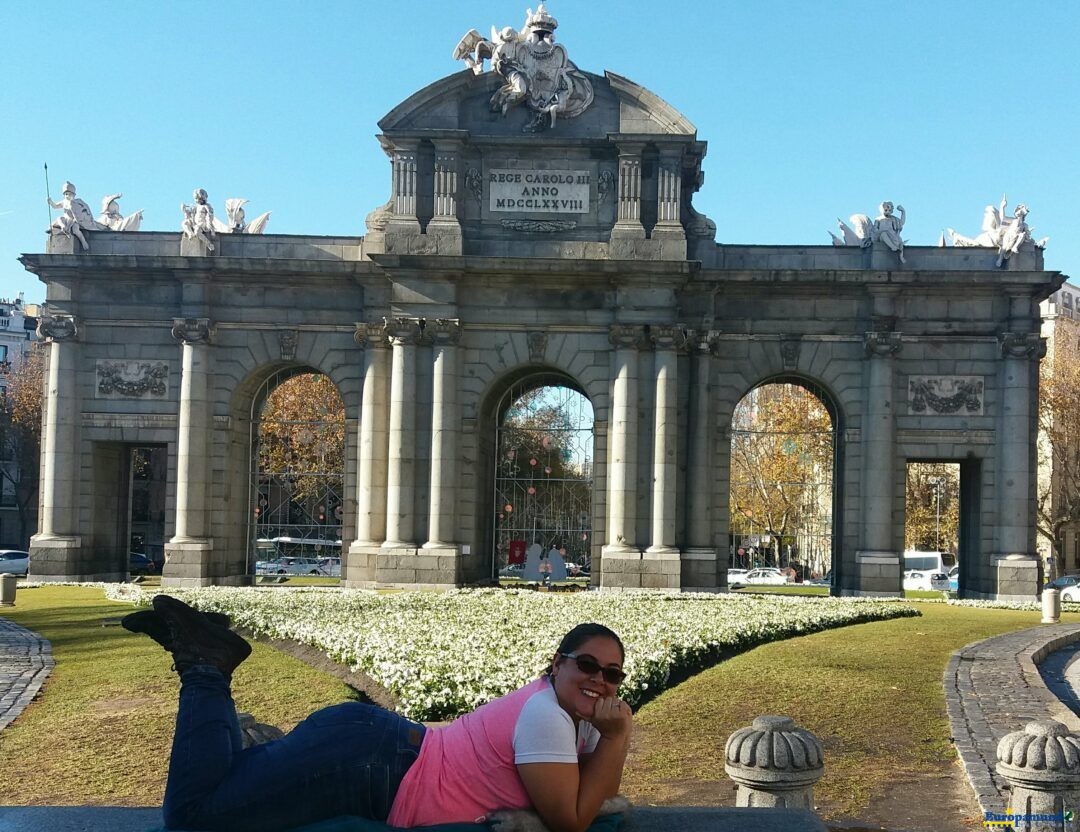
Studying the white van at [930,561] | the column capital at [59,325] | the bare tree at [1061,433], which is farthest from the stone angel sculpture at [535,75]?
the white van at [930,561]

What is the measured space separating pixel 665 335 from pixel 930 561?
123 ft

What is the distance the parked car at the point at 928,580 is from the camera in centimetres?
6606

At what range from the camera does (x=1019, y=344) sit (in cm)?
3831

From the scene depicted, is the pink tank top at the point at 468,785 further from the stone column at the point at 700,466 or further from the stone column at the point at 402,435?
the stone column at the point at 700,466

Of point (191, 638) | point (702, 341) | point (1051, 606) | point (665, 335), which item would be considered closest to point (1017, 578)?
point (1051, 606)

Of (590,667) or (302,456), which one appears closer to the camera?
(590,667)

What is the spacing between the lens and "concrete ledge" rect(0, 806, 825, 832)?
288 inches

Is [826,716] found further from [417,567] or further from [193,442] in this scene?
[193,442]

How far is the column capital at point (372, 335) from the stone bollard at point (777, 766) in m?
30.1

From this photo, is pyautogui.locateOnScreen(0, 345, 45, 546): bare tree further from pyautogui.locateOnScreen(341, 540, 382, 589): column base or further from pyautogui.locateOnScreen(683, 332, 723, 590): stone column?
pyautogui.locateOnScreen(683, 332, 723, 590): stone column

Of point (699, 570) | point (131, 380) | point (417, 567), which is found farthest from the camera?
point (131, 380)

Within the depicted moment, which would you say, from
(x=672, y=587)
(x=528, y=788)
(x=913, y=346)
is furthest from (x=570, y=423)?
(x=528, y=788)

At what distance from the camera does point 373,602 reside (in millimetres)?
29594

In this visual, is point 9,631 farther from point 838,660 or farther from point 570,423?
point 570,423
